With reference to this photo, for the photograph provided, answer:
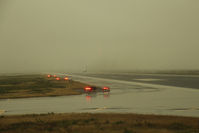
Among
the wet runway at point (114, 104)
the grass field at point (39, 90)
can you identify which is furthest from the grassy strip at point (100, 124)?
the grass field at point (39, 90)

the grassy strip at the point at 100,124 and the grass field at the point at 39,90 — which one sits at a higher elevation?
the grassy strip at the point at 100,124

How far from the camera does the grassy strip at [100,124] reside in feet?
57.6

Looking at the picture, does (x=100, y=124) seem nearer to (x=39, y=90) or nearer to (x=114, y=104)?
(x=114, y=104)

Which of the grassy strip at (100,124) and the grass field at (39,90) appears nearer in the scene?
the grassy strip at (100,124)

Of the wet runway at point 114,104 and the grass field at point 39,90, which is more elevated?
the wet runway at point 114,104

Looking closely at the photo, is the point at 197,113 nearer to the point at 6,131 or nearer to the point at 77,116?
the point at 77,116

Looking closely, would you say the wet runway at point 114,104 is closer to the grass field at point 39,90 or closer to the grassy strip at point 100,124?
the grassy strip at point 100,124

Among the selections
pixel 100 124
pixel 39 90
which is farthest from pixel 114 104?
pixel 39 90

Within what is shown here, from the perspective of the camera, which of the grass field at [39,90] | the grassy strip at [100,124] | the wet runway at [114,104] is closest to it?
the grassy strip at [100,124]

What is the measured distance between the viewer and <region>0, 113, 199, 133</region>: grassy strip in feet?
57.6

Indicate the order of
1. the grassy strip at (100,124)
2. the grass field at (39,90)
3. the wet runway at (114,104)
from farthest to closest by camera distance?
the grass field at (39,90) → the wet runway at (114,104) → the grassy strip at (100,124)

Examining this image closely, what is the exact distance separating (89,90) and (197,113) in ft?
97.5

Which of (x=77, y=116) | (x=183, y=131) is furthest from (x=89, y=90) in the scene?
(x=183, y=131)

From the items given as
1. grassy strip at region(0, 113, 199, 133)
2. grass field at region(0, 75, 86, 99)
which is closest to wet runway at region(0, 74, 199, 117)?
grassy strip at region(0, 113, 199, 133)
